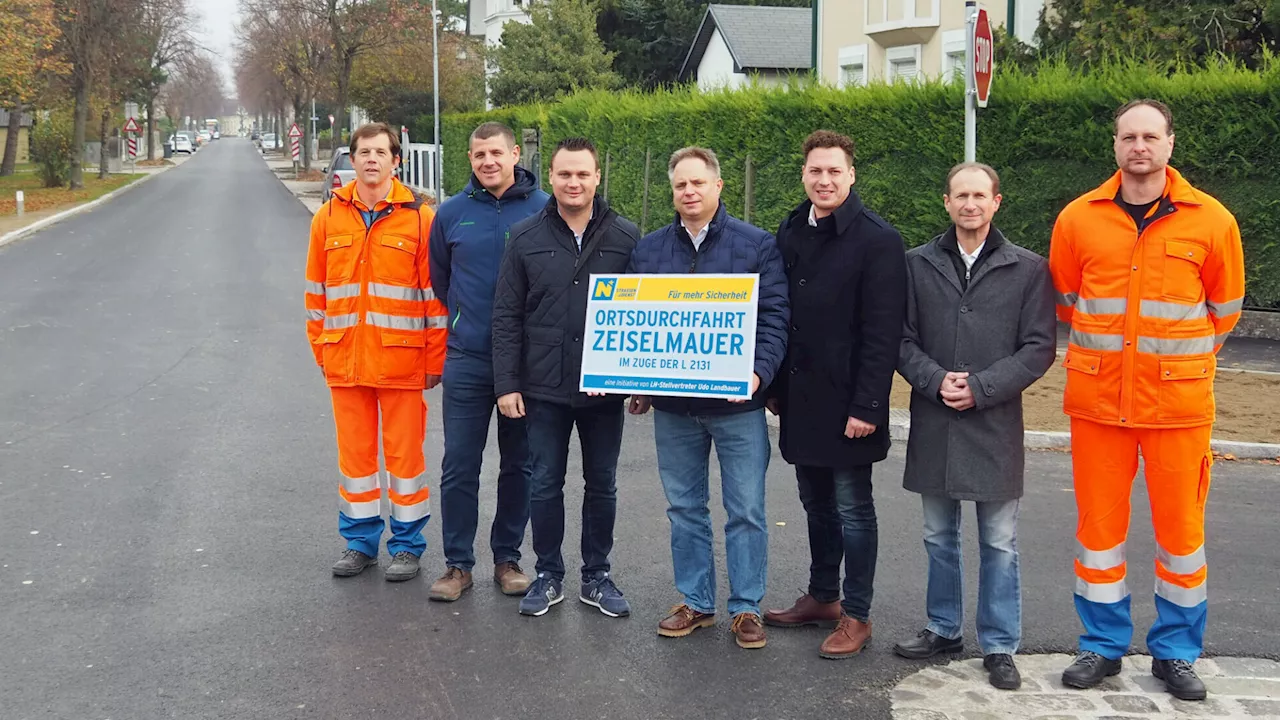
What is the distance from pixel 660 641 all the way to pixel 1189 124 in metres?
11.1

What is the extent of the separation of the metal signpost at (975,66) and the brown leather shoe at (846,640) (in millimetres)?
5664

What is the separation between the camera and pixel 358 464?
6234 mm

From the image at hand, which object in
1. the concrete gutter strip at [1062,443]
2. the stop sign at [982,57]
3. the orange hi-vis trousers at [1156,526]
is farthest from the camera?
the stop sign at [982,57]

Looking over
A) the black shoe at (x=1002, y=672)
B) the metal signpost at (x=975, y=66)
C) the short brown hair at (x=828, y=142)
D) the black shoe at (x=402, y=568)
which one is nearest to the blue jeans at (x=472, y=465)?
the black shoe at (x=402, y=568)

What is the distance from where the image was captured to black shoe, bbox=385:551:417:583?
605 cm

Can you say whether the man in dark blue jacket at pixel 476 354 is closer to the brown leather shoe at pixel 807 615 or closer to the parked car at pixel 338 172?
the brown leather shoe at pixel 807 615

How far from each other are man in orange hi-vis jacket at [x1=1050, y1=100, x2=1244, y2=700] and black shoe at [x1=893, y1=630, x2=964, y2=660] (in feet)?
1.64

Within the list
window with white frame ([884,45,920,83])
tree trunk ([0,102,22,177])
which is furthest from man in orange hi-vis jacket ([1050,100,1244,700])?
tree trunk ([0,102,22,177])

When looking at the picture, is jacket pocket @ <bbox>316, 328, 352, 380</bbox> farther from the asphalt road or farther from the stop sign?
the stop sign

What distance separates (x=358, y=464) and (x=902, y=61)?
23.3 meters

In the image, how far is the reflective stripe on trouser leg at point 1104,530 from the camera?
4.79 meters

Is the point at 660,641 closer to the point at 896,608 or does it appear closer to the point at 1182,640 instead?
the point at 896,608

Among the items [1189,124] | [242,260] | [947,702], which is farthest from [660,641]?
[242,260]

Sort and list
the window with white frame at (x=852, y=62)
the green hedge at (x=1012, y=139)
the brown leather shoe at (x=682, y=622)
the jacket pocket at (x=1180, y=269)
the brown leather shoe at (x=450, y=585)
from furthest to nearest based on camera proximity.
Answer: the window with white frame at (x=852, y=62) → the green hedge at (x=1012, y=139) → the brown leather shoe at (x=450, y=585) → the brown leather shoe at (x=682, y=622) → the jacket pocket at (x=1180, y=269)
